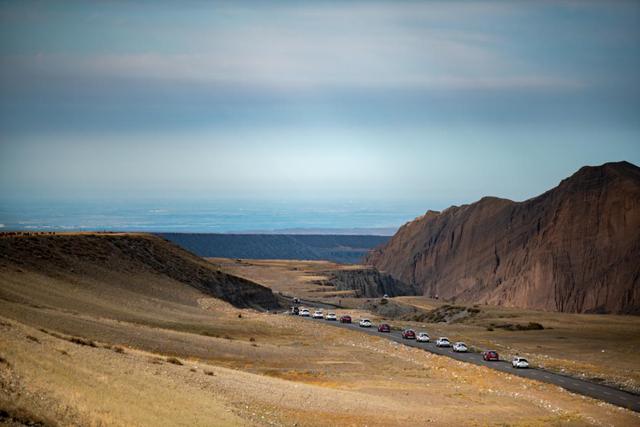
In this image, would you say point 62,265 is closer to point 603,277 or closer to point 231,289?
point 231,289

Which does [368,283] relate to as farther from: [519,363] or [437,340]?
[519,363]

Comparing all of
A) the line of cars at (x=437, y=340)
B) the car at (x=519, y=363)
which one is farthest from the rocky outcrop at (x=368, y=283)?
the car at (x=519, y=363)

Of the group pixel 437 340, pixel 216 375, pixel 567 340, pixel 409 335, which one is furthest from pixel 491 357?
pixel 216 375

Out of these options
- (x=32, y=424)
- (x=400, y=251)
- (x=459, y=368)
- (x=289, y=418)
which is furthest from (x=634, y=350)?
(x=400, y=251)

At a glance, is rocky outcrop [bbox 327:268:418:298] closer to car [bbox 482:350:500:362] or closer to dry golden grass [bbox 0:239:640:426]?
dry golden grass [bbox 0:239:640:426]

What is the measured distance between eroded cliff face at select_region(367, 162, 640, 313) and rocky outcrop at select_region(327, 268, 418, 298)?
5516mm

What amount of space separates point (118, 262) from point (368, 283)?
7082 cm

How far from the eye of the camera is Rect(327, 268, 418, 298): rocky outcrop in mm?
143250

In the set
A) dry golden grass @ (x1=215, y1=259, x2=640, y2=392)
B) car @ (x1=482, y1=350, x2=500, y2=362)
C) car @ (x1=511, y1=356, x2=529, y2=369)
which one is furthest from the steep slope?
car @ (x1=511, y1=356, x2=529, y2=369)

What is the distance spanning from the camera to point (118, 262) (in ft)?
267

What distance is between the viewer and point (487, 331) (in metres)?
77.2

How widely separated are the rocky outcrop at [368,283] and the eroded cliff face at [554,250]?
18.1 feet

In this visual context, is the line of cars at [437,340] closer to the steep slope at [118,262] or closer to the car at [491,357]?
the car at [491,357]

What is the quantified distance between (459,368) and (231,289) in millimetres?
53302
